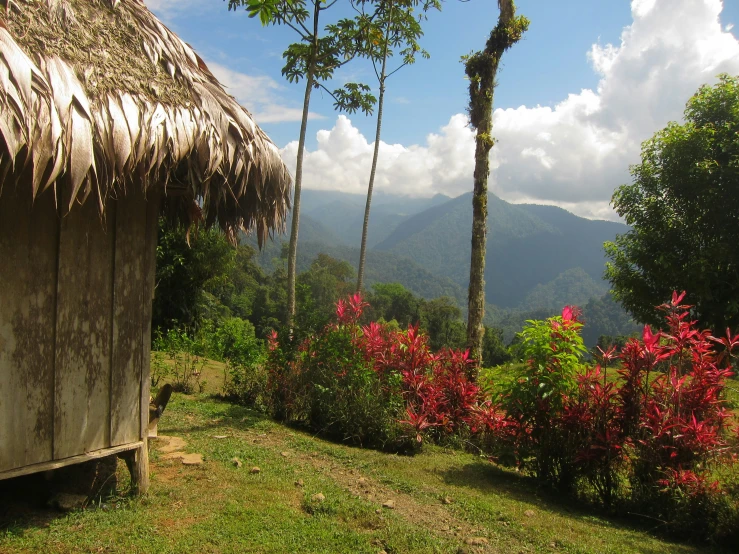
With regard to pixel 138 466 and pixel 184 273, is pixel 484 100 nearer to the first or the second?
pixel 138 466

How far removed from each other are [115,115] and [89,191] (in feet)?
1.57

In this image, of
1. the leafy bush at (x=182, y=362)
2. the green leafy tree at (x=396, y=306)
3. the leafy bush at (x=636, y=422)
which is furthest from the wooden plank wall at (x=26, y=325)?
the green leafy tree at (x=396, y=306)

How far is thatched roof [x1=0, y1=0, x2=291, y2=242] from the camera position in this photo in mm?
2480

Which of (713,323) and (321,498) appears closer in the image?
(321,498)

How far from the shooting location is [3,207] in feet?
9.04

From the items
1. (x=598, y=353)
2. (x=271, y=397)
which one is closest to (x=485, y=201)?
(x=598, y=353)

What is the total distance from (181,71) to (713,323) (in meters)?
11.4

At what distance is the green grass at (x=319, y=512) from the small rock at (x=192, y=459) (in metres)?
0.06

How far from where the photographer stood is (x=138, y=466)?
140 inches

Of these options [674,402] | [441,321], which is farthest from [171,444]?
[441,321]

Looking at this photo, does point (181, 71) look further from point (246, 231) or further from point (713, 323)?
point (713, 323)

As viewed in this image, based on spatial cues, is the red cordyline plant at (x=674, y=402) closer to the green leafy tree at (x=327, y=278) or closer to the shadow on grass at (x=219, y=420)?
the shadow on grass at (x=219, y=420)

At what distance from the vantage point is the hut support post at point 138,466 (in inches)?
139

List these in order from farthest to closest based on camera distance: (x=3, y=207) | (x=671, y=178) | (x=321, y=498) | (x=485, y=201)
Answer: (x=671, y=178) < (x=485, y=201) < (x=321, y=498) < (x=3, y=207)
